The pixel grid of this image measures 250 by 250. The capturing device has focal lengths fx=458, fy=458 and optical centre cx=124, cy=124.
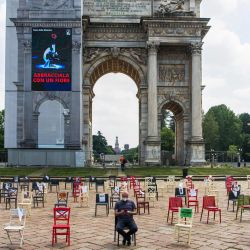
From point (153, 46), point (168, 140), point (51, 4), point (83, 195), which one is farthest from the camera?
point (168, 140)

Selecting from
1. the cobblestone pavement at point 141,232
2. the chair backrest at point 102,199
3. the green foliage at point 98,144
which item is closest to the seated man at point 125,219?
the cobblestone pavement at point 141,232

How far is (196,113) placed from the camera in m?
51.2

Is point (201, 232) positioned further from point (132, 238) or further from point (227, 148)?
point (227, 148)

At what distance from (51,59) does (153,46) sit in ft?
38.5

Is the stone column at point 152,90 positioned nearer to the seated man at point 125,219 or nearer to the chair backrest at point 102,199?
the chair backrest at point 102,199

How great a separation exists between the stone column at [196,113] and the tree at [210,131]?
183 ft

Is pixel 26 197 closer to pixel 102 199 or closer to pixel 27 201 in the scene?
pixel 27 201

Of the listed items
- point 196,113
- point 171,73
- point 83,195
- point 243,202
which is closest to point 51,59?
point 171,73

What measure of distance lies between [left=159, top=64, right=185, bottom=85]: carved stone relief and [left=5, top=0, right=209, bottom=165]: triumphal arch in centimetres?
12

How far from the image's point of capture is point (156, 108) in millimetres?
51312

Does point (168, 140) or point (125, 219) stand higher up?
point (168, 140)

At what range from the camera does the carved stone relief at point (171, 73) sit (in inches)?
2101

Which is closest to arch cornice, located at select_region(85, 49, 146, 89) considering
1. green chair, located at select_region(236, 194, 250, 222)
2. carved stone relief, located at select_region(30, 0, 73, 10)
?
carved stone relief, located at select_region(30, 0, 73, 10)

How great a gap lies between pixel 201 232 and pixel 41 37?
36893mm
